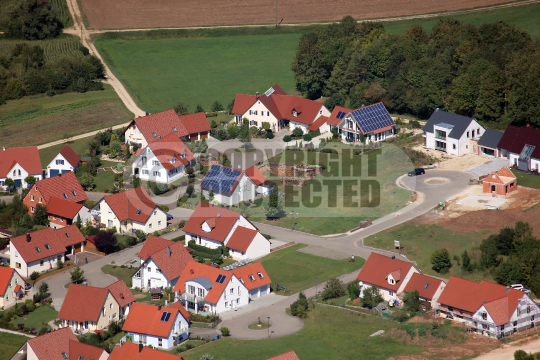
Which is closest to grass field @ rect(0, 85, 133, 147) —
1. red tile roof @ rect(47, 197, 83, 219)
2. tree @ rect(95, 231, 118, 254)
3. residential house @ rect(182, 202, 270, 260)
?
red tile roof @ rect(47, 197, 83, 219)

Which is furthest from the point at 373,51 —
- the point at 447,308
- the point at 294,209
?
the point at 447,308

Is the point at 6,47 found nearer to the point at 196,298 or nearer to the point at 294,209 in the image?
the point at 294,209

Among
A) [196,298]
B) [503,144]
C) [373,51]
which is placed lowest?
[196,298]

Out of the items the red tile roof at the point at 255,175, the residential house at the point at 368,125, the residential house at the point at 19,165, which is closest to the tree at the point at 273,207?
the red tile roof at the point at 255,175

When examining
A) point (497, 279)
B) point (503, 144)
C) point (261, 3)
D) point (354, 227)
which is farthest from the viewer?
point (261, 3)

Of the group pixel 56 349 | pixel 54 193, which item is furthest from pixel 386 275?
pixel 54 193

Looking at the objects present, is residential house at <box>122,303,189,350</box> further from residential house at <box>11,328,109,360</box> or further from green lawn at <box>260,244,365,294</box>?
green lawn at <box>260,244,365,294</box>

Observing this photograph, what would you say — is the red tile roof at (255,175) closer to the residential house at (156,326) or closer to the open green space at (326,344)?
the open green space at (326,344)
